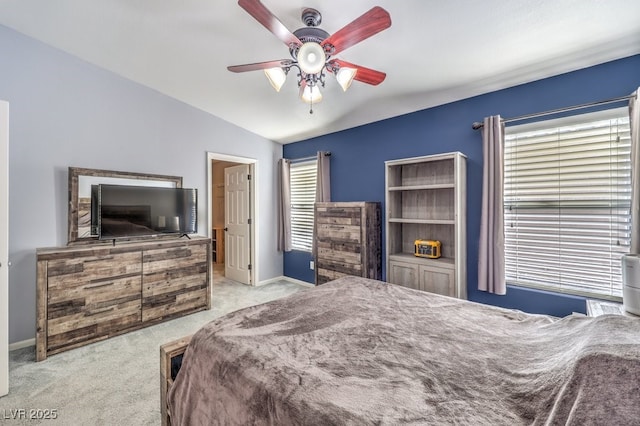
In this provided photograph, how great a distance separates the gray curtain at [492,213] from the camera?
262 cm

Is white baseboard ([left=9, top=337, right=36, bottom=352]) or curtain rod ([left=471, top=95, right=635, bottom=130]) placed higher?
curtain rod ([left=471, top=95, right=635, bottom=130])

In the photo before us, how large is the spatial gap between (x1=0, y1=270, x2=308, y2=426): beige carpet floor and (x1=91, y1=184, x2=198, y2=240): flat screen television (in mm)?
1121

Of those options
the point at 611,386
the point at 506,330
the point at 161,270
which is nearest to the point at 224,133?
the point at 161,270

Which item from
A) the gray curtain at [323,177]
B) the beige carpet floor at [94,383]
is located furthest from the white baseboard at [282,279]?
the beige carpet floor at [94,383]

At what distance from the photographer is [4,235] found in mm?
1938

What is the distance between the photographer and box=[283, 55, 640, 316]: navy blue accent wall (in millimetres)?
2293

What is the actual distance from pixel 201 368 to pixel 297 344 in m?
0.47

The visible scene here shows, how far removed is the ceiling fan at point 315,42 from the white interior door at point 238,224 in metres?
2.84

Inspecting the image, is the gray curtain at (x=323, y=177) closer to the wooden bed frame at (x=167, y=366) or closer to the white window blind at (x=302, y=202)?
the white window blind at (x=302, y=202)

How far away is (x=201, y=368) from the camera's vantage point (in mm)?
1318

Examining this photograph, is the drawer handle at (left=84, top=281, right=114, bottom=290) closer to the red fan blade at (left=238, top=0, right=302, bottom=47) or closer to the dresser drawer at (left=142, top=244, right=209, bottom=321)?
the dresser drawer at (left=142, top=244, right=209, bottom=321)

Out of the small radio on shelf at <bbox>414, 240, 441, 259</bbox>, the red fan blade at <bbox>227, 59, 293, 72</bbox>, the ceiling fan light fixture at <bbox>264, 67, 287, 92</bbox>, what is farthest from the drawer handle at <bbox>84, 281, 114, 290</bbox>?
the small radio on shelf at <bbox>414, 240, 441, 259</bbox>

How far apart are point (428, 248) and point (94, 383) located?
3230 mm

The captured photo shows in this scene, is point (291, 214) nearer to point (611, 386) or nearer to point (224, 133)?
point (224, 133)
